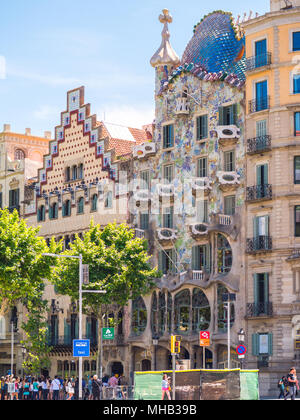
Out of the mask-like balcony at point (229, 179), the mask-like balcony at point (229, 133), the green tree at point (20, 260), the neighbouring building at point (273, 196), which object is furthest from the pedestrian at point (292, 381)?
the green tree at point (20, 260)

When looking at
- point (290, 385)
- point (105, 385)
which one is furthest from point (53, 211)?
point (290, 385)

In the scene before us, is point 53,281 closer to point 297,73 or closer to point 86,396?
point 86,396

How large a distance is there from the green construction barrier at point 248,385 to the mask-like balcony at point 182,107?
27201 mm

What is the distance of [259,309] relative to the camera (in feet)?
193

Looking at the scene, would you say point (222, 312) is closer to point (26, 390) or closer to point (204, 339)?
point (204, 339)

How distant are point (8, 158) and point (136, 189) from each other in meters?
19.3

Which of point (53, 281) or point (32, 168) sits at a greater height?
point (32, 168)

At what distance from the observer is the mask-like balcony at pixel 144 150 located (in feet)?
224

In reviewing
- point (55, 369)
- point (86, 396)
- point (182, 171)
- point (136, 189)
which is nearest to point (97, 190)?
point (136, 189)

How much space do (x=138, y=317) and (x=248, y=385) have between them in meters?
25.6

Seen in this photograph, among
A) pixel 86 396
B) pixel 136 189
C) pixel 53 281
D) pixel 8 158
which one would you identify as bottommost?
pixel 86 396
